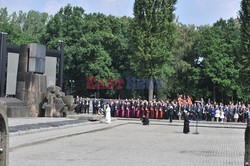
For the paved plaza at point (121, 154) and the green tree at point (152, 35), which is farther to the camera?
the green tree at point (152, 35)

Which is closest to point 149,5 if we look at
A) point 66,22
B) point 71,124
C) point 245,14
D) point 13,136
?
point 245,14

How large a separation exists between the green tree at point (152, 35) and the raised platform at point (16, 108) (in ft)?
71.6

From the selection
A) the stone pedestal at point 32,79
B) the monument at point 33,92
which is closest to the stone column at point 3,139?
the monument at point 33,92

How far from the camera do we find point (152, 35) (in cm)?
4978

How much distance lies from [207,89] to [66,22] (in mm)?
23453

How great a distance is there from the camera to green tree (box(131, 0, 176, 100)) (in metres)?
49.2

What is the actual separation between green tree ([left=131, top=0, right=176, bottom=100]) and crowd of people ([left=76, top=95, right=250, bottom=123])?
285 inches

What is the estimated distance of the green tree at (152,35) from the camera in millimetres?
49250

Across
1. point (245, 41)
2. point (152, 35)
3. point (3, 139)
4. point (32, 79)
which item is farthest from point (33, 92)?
point (245, 41)

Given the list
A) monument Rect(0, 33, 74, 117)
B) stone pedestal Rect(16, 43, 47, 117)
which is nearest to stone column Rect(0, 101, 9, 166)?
monument Rect(0, 33, 74, 117)

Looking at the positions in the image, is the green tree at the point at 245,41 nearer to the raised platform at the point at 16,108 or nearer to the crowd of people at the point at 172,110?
the crowd of people at the point at 172,110

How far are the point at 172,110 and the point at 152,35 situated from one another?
12878 mm

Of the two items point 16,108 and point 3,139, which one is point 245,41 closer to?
point 16,108

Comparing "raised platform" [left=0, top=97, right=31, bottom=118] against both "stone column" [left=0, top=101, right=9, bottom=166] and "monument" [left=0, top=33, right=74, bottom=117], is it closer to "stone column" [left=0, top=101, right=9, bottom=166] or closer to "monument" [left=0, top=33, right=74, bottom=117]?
"monument" [left=0, top=33, right=74, bottom=117]
